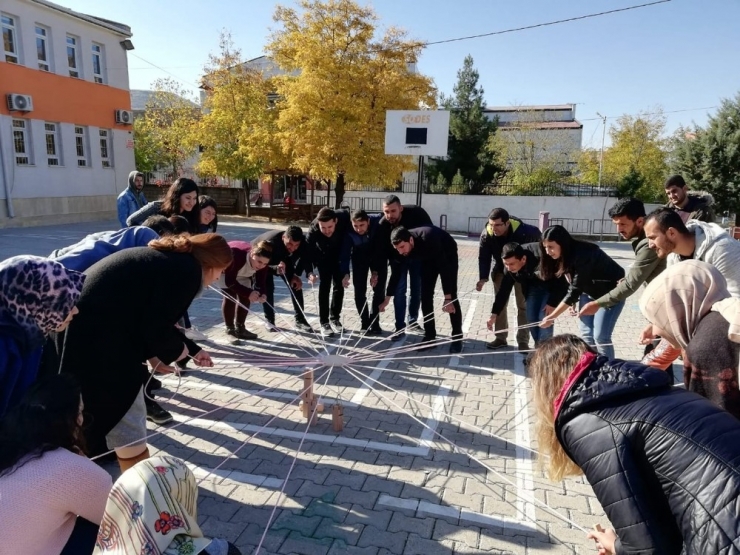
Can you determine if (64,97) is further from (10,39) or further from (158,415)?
(158,415)

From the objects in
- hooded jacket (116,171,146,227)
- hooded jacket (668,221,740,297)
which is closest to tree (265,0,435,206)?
hooded jacket (116,171,146,227)

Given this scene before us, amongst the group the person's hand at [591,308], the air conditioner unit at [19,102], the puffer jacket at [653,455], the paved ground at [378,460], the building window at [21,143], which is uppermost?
the air conditioner unit at [19,102]

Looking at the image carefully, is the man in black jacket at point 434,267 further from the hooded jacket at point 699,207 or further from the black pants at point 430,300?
the hooded jacket at point 699,207

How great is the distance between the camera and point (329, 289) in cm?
679

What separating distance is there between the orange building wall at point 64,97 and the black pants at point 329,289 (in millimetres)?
16144

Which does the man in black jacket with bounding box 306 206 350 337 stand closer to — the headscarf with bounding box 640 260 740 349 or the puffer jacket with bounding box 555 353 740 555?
the headscarf with bounding box 640 260 740 349

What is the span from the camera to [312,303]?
830 cm

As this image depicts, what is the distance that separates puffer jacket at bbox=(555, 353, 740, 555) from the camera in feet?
4.91

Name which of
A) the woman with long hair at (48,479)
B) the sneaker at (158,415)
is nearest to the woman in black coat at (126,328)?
the woman with long hair at (48,479)

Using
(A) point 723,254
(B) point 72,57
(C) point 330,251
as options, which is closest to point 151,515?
(A) point 723,254

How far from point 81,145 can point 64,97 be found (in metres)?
1.85

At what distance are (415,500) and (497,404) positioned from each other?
5.78 ft

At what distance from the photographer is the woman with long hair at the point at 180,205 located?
17.0 ft

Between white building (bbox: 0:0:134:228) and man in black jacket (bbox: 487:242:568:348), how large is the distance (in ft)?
58.9
